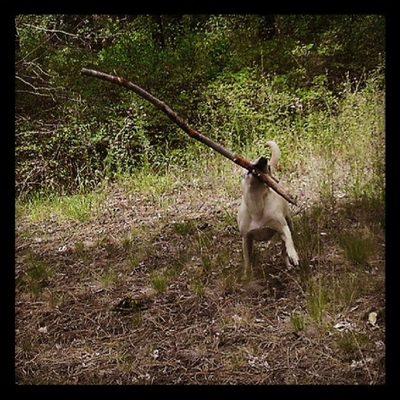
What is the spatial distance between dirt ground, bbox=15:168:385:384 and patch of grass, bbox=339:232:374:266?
49 millimetres

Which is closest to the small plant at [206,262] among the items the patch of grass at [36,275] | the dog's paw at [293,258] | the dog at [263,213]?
the dog at [263,213]

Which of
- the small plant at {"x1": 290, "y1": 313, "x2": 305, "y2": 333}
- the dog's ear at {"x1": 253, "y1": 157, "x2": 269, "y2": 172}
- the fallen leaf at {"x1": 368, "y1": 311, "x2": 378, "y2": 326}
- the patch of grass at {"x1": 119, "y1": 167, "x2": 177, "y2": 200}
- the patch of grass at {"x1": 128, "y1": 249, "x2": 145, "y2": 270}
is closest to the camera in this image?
the fallen leaf at {"x1": 368, "y1": 311, "x2": 378, "y2": 326}

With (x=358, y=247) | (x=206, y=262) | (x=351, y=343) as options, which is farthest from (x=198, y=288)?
(x=351, y=343)

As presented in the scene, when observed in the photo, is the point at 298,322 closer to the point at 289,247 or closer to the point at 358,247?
the point at 289,247

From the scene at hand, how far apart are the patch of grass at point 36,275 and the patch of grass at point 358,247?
235cm

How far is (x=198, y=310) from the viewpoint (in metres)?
3.65

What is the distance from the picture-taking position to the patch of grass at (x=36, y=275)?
4.34 meters

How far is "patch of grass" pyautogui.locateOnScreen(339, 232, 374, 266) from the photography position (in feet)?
12.2

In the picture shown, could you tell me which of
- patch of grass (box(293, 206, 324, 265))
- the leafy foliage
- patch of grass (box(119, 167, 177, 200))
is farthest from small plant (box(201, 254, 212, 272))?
the leafy foliage

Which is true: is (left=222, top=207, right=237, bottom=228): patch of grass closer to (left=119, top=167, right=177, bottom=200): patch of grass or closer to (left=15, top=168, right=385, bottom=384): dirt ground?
(left=15, top=168, right=385, bottom=384): dirt ground

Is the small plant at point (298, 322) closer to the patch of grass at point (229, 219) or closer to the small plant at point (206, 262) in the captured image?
the small plant at point (206, 262)

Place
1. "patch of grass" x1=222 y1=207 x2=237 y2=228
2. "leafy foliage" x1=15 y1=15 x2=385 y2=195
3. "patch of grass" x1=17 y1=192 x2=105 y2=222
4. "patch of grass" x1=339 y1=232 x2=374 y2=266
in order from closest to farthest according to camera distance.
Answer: "patch of grass" x1=339 y1=232 x2=374 y2=266 → "patch of grass" x1=222 y1=207 x2=237 y2=228 → "patch of grass" x1=17 y1=192 x2=105 y2=222 → "leafy foliage" x1=15 y1=15 x2=385 y2=195
